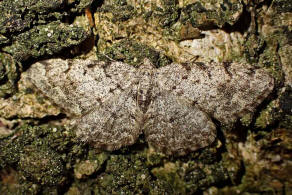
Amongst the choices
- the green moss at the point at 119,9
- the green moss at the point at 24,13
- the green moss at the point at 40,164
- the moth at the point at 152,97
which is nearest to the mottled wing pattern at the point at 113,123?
the moth at the point at 152,97

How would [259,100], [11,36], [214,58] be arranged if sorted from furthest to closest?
1. [214,58]
2. [259,100]
3. [11,36]

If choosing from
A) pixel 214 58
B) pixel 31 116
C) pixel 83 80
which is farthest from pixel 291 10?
pixel 31 116

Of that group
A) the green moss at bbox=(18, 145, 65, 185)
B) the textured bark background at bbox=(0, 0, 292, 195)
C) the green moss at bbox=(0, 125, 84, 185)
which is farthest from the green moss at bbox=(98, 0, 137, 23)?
the green moss at bbox=(18, 145, 65, 185)

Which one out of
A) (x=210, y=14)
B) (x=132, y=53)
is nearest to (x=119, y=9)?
(x=132, y=53)

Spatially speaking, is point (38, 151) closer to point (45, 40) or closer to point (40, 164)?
point (40, 164)

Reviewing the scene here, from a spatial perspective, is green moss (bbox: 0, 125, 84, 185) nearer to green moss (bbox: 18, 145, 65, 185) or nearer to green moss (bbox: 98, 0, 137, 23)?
green moss (bbox: 18, 145, 65, 185)

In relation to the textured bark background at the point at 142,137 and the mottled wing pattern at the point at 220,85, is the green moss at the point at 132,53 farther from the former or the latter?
the mottled wing pattern at the point at 220,85

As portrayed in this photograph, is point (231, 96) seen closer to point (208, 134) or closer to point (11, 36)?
point (208, 134)
